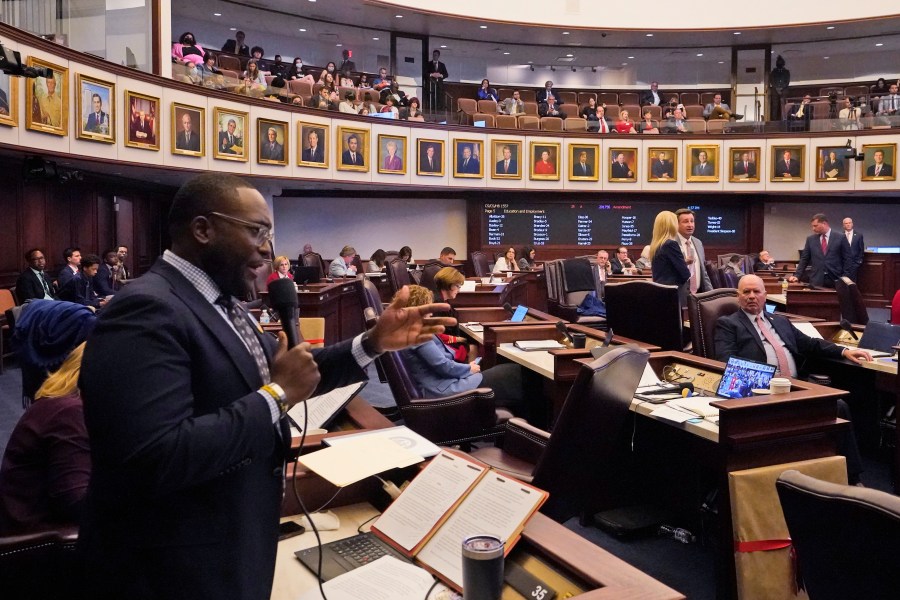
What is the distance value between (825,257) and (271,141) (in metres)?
8.62

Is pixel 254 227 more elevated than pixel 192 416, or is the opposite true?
pixel 254 227

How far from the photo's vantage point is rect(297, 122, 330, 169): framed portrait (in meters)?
13.0

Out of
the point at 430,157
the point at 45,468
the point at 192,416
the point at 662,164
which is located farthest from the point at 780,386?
the point at 662,164

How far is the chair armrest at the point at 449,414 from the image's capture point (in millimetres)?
4133

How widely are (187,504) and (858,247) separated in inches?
457

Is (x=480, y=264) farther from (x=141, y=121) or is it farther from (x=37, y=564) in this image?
(x=37, y=564)

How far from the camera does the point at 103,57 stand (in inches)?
377

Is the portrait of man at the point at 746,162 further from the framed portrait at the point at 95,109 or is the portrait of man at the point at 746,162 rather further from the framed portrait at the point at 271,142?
the framed portrait at the point at 95,109

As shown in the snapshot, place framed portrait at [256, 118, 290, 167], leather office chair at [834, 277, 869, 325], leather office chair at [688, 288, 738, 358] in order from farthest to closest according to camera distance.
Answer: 1. framed portrait at [256, 118, 290, 167]
2. leather office chair at [834, 277, 869, 325]
3. leather office chair at [688, 288, 738, 358]

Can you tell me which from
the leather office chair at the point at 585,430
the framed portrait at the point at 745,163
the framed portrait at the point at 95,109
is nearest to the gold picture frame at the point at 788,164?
the framed portrait at the point at 745,163

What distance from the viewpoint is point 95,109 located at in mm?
9266

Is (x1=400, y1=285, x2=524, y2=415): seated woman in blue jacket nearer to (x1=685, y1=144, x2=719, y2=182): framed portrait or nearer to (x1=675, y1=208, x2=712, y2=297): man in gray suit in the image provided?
(x1=675, y1=208, x2=712, y2=297): man in gray suit

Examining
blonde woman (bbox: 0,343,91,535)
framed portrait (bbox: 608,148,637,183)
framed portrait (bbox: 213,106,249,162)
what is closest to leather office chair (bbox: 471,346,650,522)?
blonde woman (bbox: 0,343,91,535)

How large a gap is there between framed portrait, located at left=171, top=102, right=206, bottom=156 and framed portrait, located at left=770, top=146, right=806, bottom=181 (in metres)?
11.5
